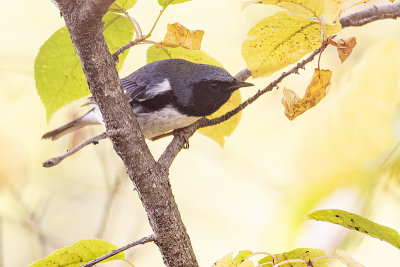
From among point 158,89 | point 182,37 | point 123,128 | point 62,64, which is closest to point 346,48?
point 182,37

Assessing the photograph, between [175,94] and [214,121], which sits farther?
[175,94]

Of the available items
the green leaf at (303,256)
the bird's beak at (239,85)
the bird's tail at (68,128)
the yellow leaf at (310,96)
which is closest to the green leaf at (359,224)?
the green leaf at (303,256)

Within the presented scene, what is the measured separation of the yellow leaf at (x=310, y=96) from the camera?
0.67 meters

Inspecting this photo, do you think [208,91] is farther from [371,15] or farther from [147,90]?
[371,15]

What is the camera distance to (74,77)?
31.7 inches

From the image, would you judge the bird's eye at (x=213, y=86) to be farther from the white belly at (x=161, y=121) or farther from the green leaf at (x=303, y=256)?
the green leaf at (x=303, y=256)

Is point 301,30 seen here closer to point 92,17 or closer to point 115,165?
point 92,17

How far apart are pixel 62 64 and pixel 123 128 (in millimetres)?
232

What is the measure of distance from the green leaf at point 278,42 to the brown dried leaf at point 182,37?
8 centimetres

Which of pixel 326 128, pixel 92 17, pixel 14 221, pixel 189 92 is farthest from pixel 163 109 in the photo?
pixel 14 221

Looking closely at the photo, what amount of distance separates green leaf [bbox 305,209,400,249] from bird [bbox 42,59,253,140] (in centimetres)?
70

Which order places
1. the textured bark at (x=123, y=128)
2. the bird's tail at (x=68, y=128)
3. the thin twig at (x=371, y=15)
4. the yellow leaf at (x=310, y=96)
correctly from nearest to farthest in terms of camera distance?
the textured bark at (x=123, y=128)
the yellow leaf at (x=310, y=96)
the thin twig at (x=371, y=15)
the bird's tail at (x=68, y=128)

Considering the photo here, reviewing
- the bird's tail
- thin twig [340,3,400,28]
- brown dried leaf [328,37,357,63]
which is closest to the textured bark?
brown dried leaf [328,37,357,63]

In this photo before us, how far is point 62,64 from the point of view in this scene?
0.79 meters
